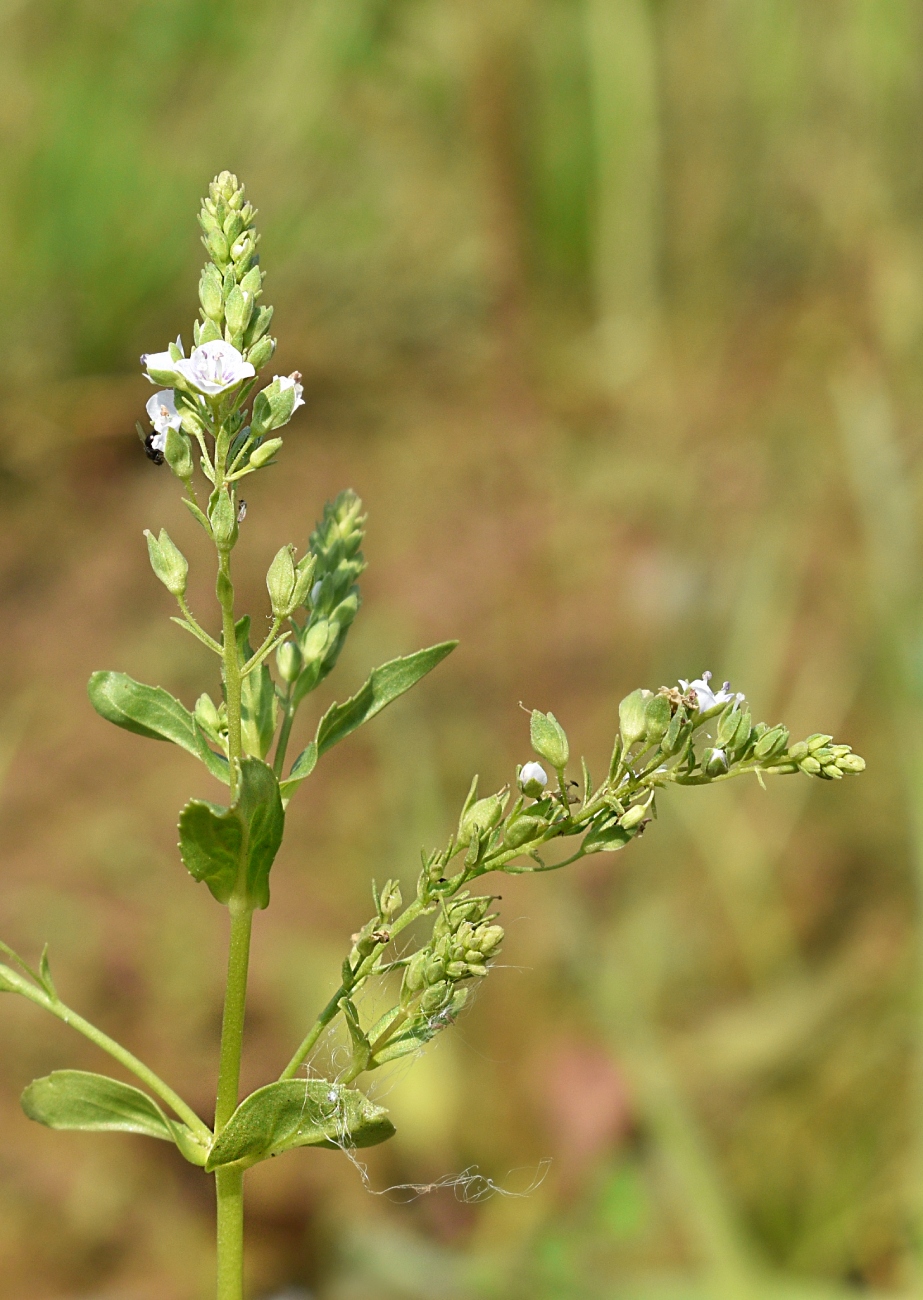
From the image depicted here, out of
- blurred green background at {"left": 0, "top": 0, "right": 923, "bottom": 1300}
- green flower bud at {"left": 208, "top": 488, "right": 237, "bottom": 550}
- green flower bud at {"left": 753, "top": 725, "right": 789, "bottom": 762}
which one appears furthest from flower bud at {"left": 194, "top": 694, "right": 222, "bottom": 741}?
blurred green background at {"left": 0, "top": 0, "right": 923, "bottom": 1300}

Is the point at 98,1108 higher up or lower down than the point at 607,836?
lower down

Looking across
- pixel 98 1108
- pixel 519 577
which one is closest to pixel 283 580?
pixel 98 1108

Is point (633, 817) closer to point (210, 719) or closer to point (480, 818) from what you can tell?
point (480, 818)

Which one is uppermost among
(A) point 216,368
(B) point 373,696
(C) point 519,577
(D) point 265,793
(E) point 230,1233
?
(C) point 519,577

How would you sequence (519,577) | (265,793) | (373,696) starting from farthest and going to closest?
(519,577), (373,696), (265,793)

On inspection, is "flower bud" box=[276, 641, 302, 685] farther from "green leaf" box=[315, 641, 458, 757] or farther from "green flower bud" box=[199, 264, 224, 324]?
"green flower bud" box=[199, 264, 224, 324]

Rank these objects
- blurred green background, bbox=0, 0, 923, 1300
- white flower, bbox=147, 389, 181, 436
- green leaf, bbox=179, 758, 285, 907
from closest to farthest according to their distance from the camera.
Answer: green leaf, bbox=179, 758, 285, 907, white flower, bbox=147, 389, 181, 436, blurred green background, bbox=0, 0, 923, 1300
